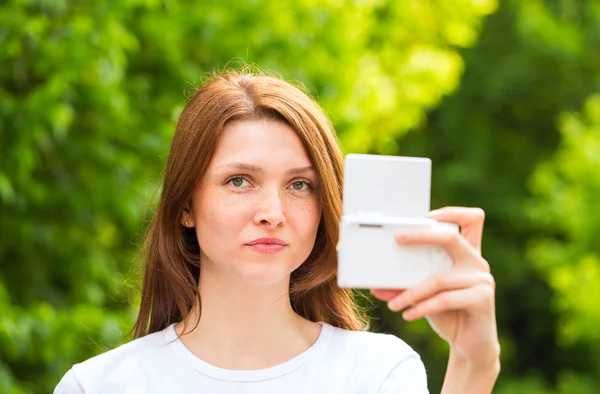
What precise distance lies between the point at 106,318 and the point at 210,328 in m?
2.32

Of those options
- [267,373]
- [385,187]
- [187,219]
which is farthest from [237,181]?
[385,187]

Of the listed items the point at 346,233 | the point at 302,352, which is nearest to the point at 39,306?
the point at 302,352

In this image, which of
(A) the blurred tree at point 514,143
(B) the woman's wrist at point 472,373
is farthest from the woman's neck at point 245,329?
(A) the blurred tree at point 514,143

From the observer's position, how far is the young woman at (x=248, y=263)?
2.29 metres

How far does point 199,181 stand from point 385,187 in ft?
2.35

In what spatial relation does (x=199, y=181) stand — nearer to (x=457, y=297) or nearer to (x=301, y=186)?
(x=301, y=186)

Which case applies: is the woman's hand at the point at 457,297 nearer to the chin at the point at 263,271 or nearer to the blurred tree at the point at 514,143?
the chin at the point at 263,271

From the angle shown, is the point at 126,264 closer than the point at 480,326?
No

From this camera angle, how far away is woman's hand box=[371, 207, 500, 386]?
5.76 ft

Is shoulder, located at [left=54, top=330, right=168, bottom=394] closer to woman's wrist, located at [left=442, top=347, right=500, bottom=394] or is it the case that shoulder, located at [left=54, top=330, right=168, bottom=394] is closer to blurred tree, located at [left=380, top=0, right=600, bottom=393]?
woman's wrist, located at [left=442, top=347, right=500, bottom=394]

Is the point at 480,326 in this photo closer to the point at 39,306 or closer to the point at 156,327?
the point at 156,327

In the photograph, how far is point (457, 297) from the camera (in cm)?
176

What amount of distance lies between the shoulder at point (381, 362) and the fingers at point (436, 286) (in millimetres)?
589

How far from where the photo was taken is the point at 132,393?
236cm
